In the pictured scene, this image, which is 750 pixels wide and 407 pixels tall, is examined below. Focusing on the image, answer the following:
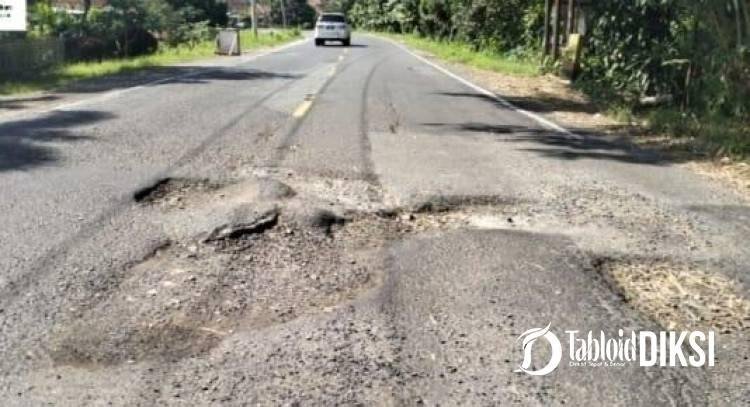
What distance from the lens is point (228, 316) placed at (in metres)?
4.04

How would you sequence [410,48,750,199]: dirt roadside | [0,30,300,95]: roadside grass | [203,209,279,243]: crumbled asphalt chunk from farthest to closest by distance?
[0,30,300,95]: roadside grass, [410,48,750,199]: dirt roadside, [203,209,279,243]: crumbled asphalt chunk

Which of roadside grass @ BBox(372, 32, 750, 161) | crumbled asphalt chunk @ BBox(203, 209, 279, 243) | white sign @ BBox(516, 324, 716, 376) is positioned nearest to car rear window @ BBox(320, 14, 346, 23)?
roadside grass @ BBox(372, 32, 750, 161)

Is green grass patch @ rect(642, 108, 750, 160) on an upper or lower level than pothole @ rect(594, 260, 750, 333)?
upper

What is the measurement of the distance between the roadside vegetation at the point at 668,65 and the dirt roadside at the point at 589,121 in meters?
0.21

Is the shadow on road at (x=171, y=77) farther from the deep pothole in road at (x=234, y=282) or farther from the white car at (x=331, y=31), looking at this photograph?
the white car at (x=331, y=31)

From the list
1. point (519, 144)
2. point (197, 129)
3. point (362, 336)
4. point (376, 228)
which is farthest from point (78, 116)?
point (362, 336)

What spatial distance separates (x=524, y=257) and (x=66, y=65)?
21.5m

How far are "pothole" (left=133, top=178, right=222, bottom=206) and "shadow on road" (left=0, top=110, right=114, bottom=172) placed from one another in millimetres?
1453

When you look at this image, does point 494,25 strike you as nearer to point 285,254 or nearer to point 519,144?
point 519,144

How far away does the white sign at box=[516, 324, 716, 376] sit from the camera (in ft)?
11.8

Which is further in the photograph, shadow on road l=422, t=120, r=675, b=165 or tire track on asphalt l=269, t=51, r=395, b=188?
shadow on road l=422, t=120, r=675, b=165

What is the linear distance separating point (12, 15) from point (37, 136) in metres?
14.9

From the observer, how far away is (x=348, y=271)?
4742mm

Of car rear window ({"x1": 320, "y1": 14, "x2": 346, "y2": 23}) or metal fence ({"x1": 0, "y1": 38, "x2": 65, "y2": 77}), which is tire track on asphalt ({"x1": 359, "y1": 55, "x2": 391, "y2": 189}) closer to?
metal fence ({"x1": 0, "y1": 38, "x2": 65, "y2": 77})
